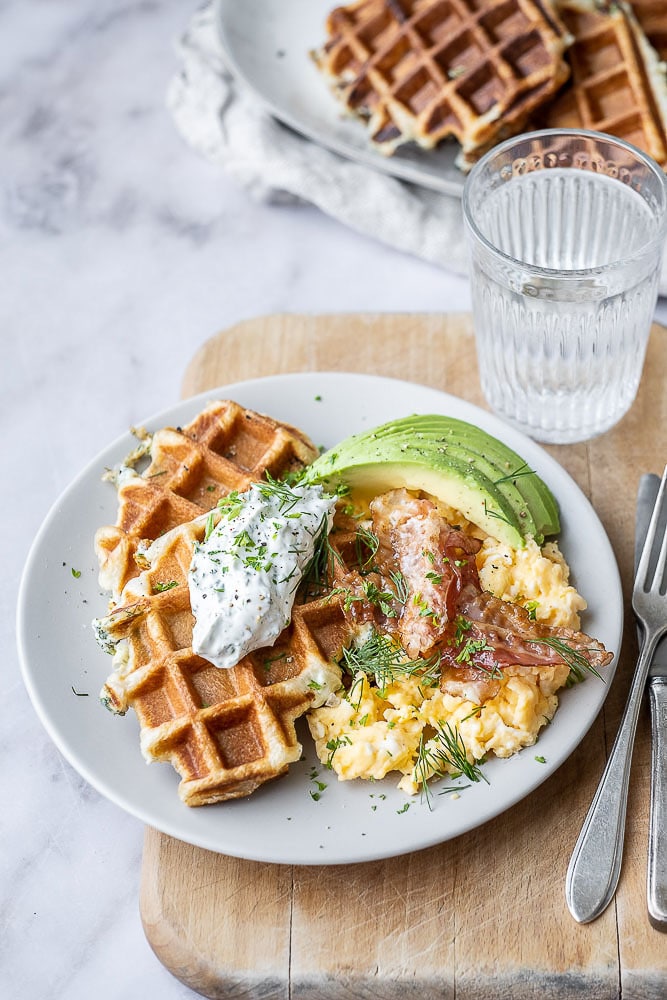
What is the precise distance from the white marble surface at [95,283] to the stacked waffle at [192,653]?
459 millimetres

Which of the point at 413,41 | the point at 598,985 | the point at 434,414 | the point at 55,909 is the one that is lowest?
the point at 598,985

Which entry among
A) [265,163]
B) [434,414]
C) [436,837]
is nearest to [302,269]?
[265,163]

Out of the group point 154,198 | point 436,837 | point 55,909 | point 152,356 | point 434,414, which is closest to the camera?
point 436,837

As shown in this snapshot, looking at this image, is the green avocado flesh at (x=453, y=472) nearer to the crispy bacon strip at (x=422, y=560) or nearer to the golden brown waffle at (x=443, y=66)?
the crispy bacon strip at (x=422, y=560)

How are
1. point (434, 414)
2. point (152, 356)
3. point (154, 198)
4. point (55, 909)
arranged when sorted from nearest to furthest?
point (55, 909) < point (434, 414) < point (152, 356) < point (154, 198)

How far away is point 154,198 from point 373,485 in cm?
193

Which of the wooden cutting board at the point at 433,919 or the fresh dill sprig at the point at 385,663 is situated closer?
the wooden cutting board at the point at 433,919

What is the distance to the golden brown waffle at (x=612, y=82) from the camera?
11.7 feet

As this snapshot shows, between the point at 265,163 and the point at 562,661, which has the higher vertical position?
the point at 265,163

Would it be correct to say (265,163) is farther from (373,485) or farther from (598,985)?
(598,985)

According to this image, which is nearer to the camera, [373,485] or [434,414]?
[373,485]

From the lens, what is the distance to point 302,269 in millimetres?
3875

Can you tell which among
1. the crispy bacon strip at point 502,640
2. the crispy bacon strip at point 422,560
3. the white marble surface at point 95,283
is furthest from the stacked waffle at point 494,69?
the crispy bacon strip at point 502,640

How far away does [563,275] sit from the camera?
9.14ft
